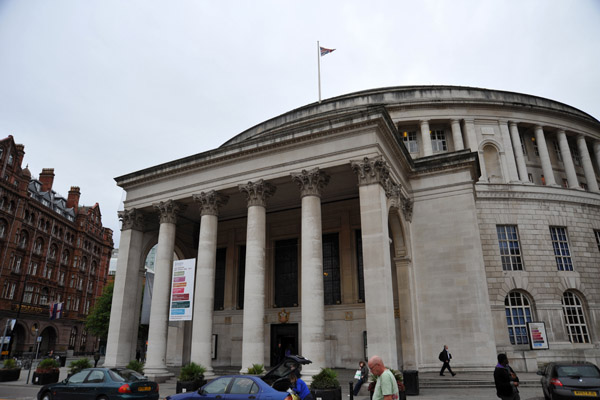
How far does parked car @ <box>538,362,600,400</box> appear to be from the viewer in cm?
1135

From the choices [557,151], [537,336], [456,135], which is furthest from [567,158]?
[537,336]

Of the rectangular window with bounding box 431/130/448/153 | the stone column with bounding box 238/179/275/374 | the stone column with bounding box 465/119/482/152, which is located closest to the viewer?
the stone column with bounding box 238/179/275/374

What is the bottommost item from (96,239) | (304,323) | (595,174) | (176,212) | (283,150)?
(304,323)

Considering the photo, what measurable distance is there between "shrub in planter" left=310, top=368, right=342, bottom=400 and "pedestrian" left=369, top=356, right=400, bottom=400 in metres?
7.81

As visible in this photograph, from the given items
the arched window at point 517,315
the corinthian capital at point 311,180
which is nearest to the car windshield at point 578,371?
the corinthian capital at point 311,180

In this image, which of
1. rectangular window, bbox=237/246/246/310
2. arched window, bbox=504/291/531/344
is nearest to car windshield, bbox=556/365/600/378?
arched window, bbox=504/291/531/344

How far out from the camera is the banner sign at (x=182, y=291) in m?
21.5

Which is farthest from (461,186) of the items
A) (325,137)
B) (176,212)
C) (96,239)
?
(96,239)

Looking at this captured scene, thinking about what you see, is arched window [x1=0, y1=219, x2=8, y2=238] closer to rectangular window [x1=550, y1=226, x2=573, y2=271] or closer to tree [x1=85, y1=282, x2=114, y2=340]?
tree [x1=85, y1=282, x2=114, y2=340]

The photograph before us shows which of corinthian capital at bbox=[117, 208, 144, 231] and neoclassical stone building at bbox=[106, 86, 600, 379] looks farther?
corinthian capital at bbox=[117, 208, 144, 231]

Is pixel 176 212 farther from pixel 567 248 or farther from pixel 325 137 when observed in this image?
pixel 567 248

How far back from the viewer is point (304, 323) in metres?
18.2

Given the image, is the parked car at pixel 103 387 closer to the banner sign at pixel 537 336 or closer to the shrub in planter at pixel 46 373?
the shrub in planter at pixel 46 373

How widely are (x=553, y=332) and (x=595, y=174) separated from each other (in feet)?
57.0
